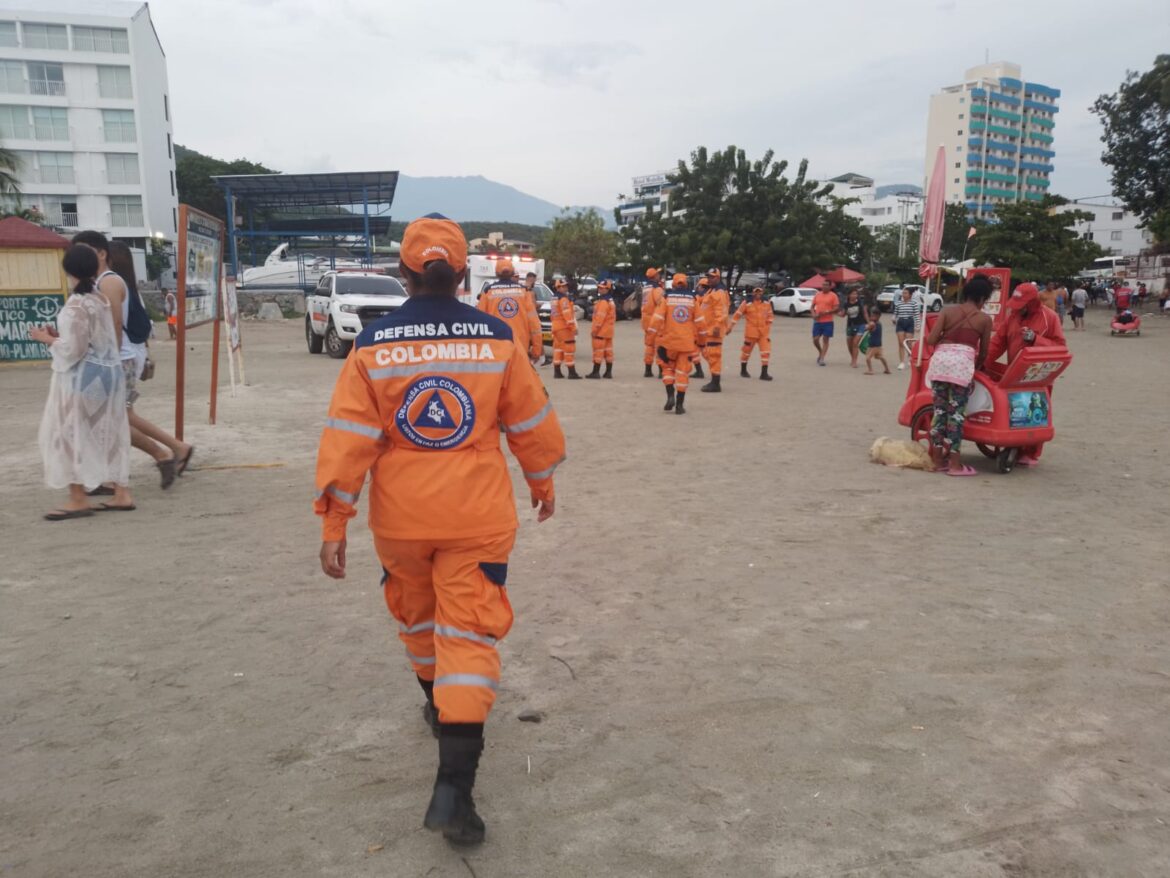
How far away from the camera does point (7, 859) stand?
2.57 meters

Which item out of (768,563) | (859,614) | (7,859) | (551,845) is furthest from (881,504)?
(7,859)

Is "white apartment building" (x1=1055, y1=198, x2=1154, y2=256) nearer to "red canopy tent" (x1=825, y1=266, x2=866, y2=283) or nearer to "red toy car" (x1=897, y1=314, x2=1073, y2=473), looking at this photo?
"red canopy tent" (x1=825, y1=266, x2=866, y2=283)

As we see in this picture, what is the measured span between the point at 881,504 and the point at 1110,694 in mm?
3192

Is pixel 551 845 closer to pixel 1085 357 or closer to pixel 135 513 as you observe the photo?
pixel 135 513

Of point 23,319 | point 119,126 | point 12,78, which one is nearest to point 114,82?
point 119,126

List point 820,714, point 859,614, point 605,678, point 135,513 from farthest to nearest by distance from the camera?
point 135,513, point 859,614, point 605,678, point 820,714

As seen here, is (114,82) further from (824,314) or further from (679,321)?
(679,321)

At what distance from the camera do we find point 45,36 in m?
52.9

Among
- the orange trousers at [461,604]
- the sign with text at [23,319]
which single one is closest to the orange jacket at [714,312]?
the orange trousers at [461,604]

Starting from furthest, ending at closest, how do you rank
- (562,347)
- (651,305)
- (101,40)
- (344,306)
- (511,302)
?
(101,40), (344,306), (562,347), (651,305), (511,302)

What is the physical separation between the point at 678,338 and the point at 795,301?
1247 inches

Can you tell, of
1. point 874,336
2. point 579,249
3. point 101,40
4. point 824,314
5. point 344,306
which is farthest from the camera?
point 579,249

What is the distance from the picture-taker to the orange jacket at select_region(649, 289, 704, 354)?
11.4 m

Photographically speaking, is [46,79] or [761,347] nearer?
[761,347]
